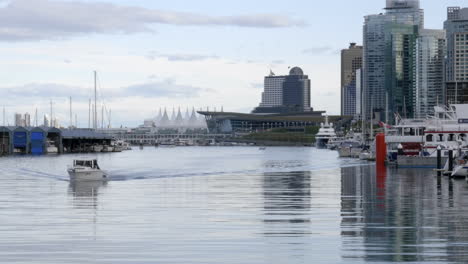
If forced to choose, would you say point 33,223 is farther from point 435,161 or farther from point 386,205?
point 435,161

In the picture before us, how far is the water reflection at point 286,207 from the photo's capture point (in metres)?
31.5

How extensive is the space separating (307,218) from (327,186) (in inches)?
925

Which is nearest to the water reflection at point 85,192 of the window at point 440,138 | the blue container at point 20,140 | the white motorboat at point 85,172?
the white motorboat at point 85,172

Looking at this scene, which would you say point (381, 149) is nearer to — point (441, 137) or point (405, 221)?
point (441, 137)

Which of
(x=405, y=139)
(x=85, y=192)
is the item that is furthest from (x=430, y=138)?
(x=85, y=192)

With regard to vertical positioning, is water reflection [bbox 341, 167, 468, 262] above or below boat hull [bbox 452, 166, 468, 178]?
below

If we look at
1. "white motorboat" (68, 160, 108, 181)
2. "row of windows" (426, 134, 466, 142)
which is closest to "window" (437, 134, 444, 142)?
"row of windows" (426, 134, 466, 142)

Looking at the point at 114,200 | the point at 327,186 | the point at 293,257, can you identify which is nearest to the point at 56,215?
the point at 114,200

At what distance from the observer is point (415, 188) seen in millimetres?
55625

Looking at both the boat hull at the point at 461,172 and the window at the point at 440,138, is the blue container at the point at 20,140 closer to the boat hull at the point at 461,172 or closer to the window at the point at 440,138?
the window at the point at 440,138

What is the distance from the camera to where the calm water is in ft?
83.0

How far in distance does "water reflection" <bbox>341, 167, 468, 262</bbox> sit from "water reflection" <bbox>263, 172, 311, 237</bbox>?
184 cm

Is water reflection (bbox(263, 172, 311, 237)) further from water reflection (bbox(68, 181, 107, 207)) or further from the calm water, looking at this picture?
water reflection (bbox(68, 181, 107, 207))

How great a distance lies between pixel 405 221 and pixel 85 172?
36.7 metres
